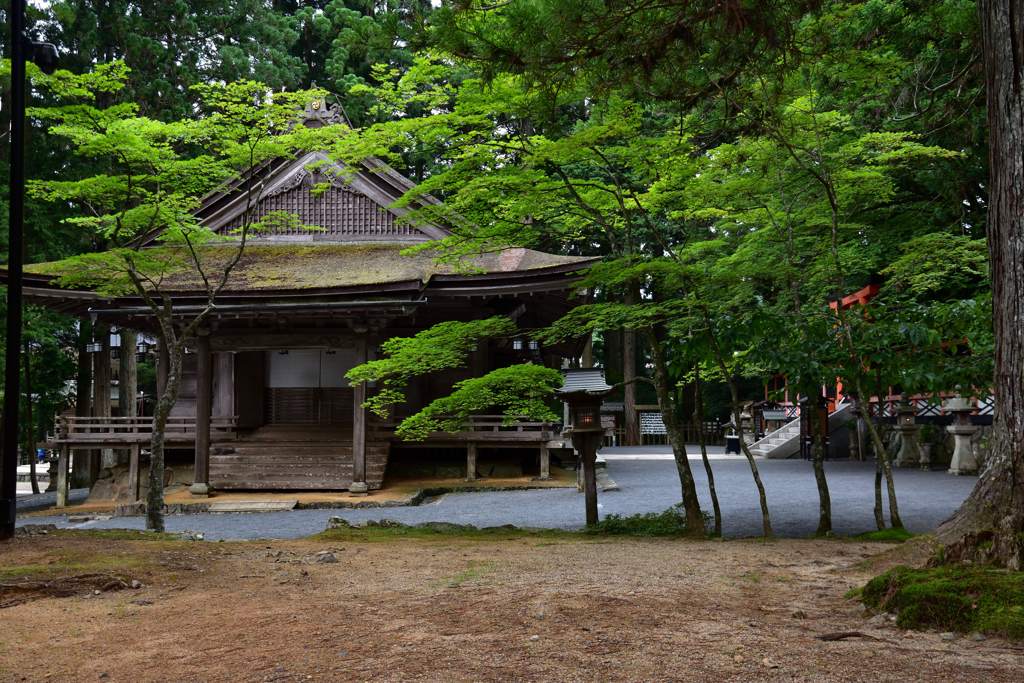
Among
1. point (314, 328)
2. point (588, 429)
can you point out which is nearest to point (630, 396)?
point (314, 328)

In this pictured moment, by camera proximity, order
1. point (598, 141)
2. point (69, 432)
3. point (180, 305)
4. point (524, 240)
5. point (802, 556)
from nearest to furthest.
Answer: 1. point (802, 556)
2. point (598, 141)
3. point (524, 240)
4. point (180, 305)
5. point (69, 432)

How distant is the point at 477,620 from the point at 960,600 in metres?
2.55

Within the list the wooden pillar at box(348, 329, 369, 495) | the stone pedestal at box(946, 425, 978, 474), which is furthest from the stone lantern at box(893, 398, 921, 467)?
the wooden pillar at box(348, 329, 369, 495)

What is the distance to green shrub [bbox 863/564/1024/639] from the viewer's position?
3609 mm

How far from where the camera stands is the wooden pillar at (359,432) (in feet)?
47.0

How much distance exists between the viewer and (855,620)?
163 inches

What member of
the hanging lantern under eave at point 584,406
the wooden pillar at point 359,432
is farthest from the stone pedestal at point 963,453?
the wooden pillar at point 359,432

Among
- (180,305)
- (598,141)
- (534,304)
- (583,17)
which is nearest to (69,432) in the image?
(180,305)

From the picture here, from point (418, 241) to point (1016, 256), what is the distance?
14.4 metres

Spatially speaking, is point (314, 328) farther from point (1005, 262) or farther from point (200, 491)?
point (1005, 262)

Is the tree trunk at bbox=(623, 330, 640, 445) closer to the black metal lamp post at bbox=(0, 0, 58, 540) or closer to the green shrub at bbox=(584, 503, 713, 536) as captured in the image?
the green shrub at bbox=(584, 503, 713, 536)

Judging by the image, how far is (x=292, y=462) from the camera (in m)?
15.2

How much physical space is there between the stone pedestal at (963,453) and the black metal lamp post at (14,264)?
1584cm

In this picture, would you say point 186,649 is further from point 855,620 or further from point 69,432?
point 69,432
